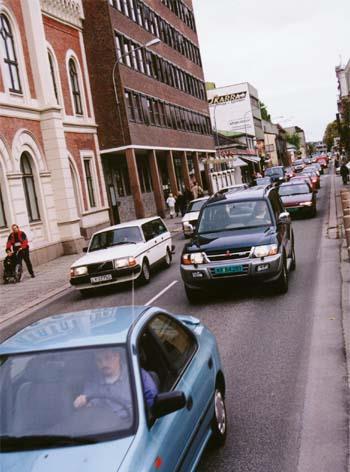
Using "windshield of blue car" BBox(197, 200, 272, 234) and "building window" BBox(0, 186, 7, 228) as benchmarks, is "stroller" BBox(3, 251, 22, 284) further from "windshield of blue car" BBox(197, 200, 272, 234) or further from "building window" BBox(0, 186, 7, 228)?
"windshield of blue car" BBox(197, 200, 272, 234)

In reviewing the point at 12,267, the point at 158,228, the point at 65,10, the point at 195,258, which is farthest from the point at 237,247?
the point at 65,10

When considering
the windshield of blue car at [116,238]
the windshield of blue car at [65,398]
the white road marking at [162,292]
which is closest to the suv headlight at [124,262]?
the white road marking at [162,292]

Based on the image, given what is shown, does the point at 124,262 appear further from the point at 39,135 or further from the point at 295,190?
the point at 295,190

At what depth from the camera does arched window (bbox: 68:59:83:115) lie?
3017cm

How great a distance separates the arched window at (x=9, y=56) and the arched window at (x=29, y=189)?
2671mm

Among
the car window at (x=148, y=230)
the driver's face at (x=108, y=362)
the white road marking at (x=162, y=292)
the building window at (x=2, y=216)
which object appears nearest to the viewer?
the driver's face at (x=108, y=362)

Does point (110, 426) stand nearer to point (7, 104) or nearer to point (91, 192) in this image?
point (7, 104)

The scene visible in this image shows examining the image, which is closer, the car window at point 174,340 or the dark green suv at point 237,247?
the car window at point 174,340

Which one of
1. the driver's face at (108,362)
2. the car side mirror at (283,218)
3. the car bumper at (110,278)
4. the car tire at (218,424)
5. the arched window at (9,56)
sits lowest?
the car tire at (218,424)

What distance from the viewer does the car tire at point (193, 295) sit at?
10578 mm

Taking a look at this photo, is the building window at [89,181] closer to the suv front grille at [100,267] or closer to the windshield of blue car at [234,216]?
the suv front grille at [100,267]

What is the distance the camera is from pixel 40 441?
3.21 metres

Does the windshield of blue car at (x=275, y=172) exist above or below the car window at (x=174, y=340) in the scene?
above

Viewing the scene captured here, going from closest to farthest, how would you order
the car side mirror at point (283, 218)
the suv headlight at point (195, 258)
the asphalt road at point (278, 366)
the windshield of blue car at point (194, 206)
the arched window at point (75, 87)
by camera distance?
1. the asphalt road at point (278, 366)
2. the suv headlight at point (195, 258)
3. the car side mirror at point (283, 218)
4. the windshield of blue car at point (194, 206)
5. the arched window at point (75, 87)
